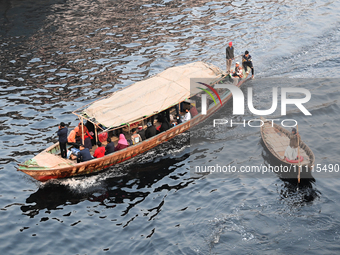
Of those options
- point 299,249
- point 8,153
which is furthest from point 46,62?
point 299,249

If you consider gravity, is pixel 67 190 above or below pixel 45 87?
below

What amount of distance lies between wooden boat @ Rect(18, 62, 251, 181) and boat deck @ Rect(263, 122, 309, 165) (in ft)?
14.9

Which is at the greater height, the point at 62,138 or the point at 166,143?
the point at 62,138

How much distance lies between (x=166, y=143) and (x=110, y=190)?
5.45 metres

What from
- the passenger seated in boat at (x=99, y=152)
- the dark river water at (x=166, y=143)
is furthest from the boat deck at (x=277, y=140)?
the passenger seated in boat at (x=99, y=152)

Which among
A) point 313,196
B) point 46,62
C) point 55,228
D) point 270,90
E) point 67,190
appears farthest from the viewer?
point 46,62

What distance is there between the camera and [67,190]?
791 inches

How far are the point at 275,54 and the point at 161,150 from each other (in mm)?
16618

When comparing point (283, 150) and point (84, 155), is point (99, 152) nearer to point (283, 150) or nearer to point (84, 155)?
point (84, 155)

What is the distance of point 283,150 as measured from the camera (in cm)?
2147

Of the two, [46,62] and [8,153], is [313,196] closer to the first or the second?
[8,153]

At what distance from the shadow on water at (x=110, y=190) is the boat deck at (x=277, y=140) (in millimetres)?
5165

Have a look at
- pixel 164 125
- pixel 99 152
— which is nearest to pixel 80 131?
pixel 99 152

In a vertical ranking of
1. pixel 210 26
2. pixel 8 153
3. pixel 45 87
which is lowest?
pixel 8 153
